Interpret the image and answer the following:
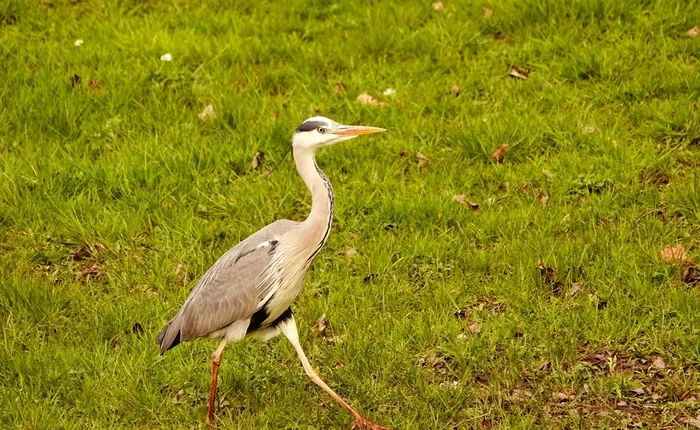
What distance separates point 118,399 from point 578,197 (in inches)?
127

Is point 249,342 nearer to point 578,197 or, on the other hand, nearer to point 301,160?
point 301,160

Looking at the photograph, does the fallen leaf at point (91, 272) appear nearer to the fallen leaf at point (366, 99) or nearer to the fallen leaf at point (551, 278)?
the fallen leaf at point (366, 99)

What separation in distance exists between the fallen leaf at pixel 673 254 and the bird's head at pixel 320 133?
2040 mm

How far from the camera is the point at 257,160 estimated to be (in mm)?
7086

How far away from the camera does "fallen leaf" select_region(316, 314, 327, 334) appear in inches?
222

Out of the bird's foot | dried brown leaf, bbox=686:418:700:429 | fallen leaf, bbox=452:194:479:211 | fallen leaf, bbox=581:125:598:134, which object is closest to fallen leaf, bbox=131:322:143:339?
the bird's foot

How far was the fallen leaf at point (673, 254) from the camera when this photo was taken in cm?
577

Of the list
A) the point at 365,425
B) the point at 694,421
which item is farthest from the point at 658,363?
the point at 365,425

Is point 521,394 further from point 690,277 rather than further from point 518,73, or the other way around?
point 518,73

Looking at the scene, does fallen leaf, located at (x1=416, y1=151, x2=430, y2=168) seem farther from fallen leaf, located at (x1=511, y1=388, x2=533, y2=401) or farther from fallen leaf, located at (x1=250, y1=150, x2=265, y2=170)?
fallen leaf, located at (x1=511, y1=388, x2=533, y2=401)

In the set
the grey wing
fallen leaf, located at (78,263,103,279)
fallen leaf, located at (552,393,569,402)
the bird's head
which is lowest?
A: fallen leaf, located at (78,263,103,279)

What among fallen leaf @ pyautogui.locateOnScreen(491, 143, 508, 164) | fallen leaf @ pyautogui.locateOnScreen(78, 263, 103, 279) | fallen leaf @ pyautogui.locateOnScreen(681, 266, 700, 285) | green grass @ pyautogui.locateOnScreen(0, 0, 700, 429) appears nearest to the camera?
green grass @ pyautogui.locateOnScreen(0, 0, 700, 429)

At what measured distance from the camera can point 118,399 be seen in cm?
502

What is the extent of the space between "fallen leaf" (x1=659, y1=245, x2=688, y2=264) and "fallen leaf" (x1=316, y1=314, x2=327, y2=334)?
1979mm
